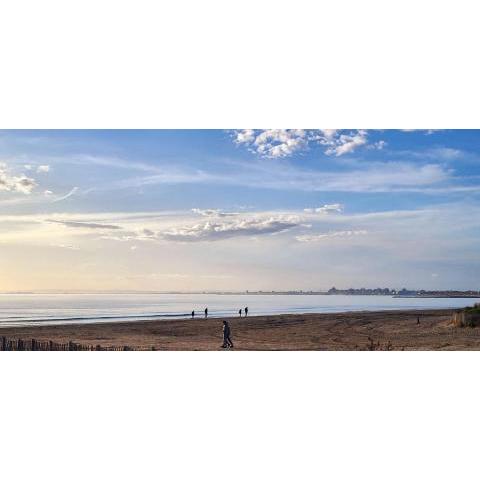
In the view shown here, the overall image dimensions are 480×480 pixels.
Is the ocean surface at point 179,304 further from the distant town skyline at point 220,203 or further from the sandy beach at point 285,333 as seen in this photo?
the distant town skyline at point 220,203

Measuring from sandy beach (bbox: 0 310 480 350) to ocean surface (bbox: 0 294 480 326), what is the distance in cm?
14

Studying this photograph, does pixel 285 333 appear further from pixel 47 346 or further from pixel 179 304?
pixel 47 346

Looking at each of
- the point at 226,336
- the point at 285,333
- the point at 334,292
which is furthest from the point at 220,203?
the point at 285,333

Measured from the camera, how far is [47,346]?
9.09 m

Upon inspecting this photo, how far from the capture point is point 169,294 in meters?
9.21

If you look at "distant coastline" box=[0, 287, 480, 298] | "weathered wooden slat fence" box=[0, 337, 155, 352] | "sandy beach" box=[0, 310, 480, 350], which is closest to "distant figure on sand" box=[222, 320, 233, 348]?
"sandy beach" box=[0, 310, 480, 350]

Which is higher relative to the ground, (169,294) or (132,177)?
(132,177)
